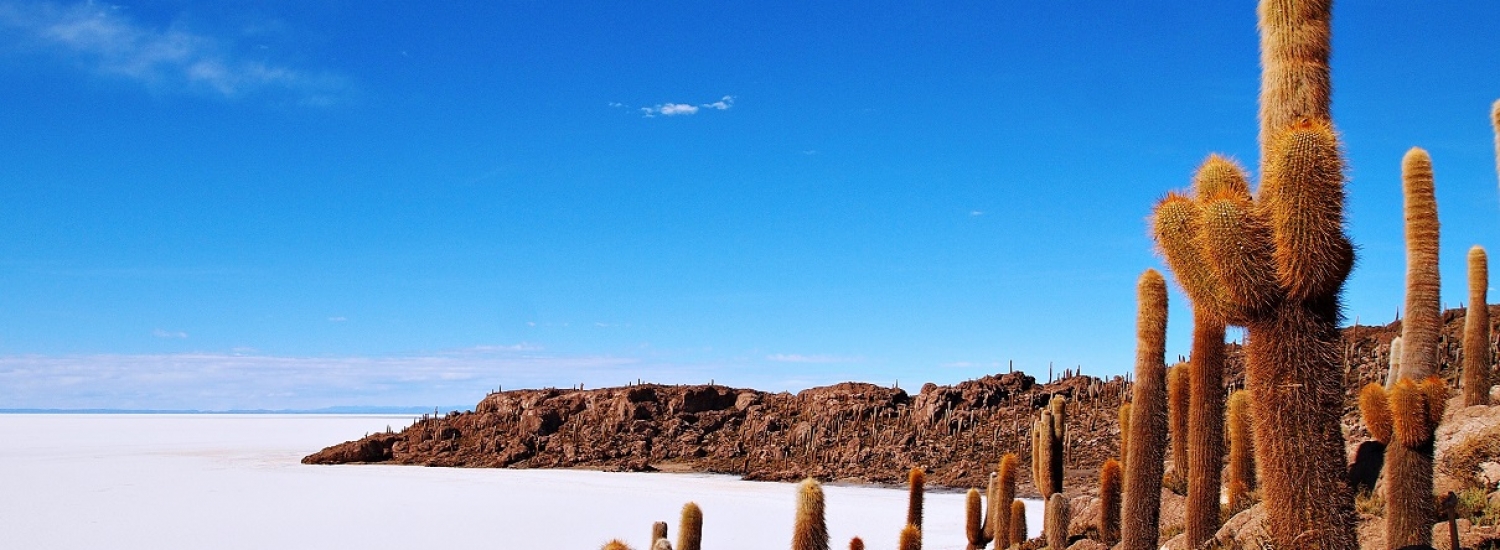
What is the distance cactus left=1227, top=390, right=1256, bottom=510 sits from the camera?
13469 mm

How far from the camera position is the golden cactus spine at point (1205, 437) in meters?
11.6

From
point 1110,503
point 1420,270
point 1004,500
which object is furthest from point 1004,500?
point 1420,270

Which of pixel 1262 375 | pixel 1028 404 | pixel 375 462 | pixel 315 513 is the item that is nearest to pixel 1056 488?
pixel 1262 375

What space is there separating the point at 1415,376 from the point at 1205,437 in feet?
7.23

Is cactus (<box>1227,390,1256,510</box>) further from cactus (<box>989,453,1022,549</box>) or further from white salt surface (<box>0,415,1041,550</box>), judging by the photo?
white salt surface (<box>0,415,1041,550</box>)

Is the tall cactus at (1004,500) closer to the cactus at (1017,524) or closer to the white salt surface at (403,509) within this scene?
the cactus at (1017,524)

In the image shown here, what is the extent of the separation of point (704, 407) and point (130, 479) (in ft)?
83.0

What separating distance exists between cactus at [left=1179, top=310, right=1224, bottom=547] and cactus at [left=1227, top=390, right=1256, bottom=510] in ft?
5.22

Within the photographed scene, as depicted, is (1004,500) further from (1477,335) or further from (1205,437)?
(1477,335)

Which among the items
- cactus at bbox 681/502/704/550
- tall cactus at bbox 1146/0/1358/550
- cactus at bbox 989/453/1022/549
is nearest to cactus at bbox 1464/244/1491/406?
cactus at bbox 989/453/1022/549

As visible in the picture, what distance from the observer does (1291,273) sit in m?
6.41

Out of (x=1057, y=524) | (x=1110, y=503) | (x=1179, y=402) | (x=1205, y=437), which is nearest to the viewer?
(x=1205, y=437)

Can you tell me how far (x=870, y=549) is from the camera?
2064 cm

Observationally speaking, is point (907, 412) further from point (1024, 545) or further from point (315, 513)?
point (1024, 545)
